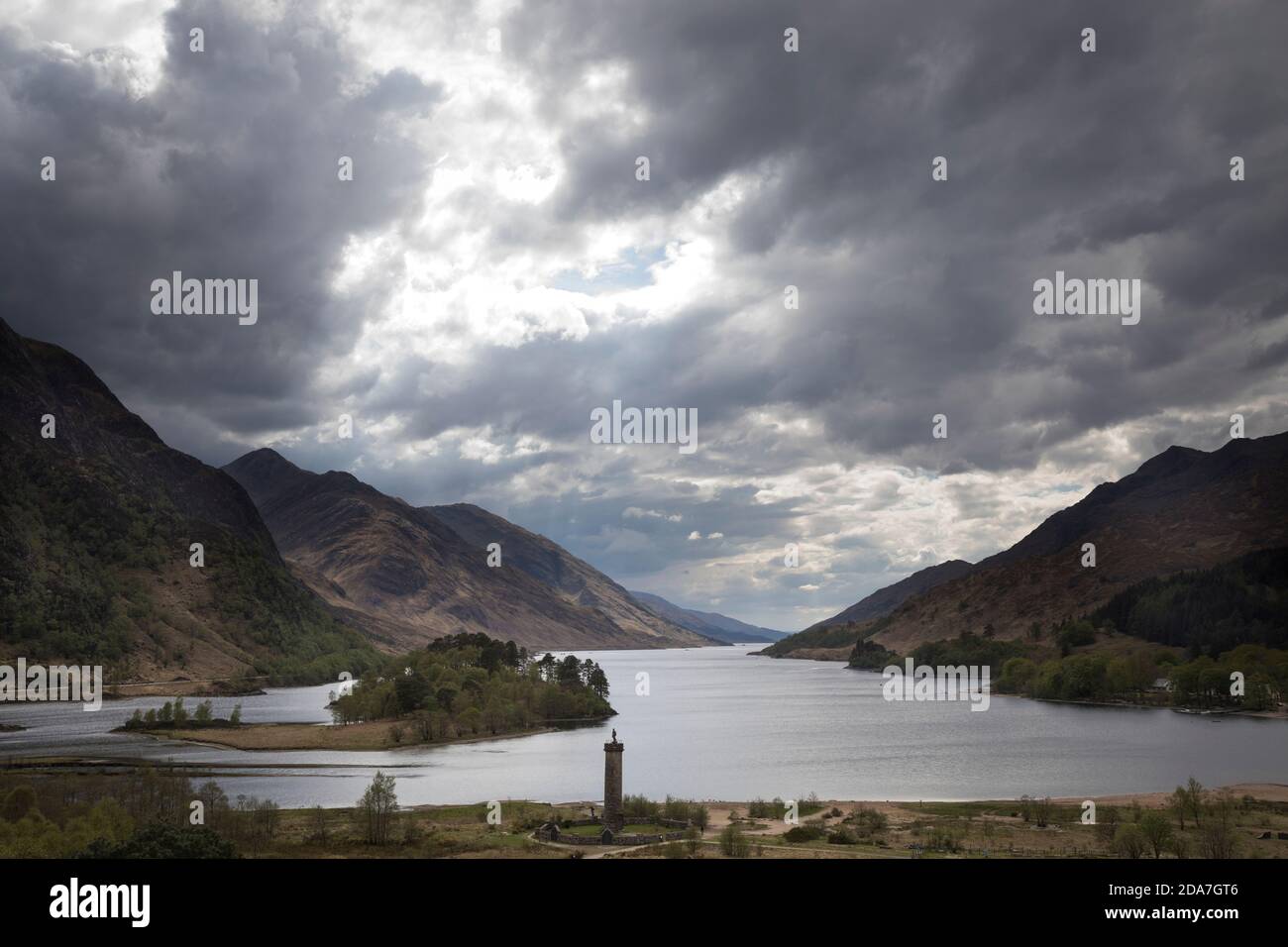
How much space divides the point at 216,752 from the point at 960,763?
4176 inches

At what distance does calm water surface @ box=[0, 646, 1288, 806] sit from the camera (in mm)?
105875

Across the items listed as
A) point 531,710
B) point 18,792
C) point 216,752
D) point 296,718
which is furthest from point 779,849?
point 296,718

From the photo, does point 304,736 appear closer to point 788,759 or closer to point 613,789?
point 788,759

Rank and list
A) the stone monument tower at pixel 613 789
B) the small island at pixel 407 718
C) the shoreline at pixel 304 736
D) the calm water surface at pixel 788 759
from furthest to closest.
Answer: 1. the small island at pixel 407 718
2. the shoreline at pixel 304 736
3. the calm water surface at pixel 788 759
4. the stone monument tower at pixel 613 789

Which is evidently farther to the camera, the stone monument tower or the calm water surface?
the calm water surface

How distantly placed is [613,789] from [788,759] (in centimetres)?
6337

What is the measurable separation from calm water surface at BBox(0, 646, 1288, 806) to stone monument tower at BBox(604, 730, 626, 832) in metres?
27.2

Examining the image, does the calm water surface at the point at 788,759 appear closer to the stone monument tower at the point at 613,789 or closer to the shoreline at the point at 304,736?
the shoreline at the point at 304,736

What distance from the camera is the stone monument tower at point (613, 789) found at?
71625 millimetres

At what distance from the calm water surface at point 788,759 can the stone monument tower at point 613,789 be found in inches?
1069

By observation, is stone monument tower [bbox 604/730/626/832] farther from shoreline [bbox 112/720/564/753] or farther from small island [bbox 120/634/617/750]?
small island [bbox 120/634/617/750]

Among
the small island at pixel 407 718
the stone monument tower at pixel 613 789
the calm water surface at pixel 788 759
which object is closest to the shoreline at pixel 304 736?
the small island at pixel 407 718

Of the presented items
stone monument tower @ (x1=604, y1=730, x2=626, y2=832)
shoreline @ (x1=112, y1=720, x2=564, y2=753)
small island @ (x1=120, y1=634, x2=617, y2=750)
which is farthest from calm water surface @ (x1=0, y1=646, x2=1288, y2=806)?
stone monument tower @ (x1=604, y1=730, x2=626, y2=832)
